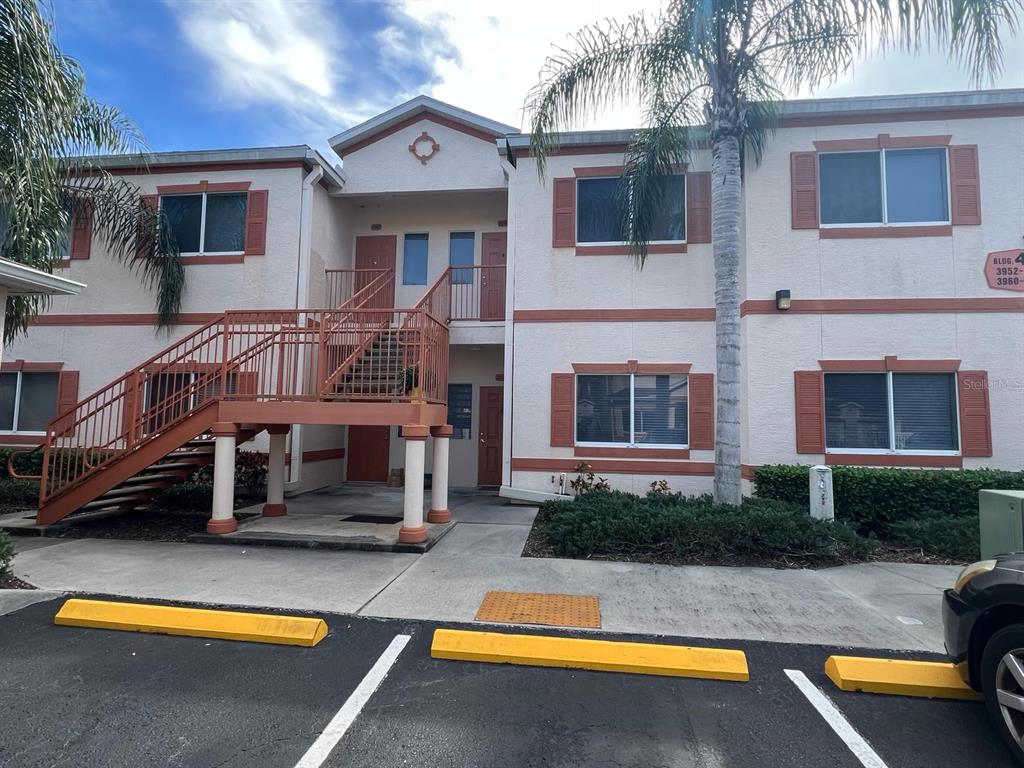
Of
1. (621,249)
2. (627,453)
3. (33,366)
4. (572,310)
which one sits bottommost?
(627,453)

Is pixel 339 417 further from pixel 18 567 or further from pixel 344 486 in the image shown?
pixel 344 486

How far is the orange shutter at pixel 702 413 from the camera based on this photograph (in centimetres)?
960

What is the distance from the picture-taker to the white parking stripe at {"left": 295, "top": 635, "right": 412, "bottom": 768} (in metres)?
2.83

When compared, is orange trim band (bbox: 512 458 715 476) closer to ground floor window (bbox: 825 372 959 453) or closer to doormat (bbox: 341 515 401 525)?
ground floor window (bbox: 825 372 959 453)

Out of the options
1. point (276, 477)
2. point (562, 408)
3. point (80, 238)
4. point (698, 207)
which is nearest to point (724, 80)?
point (698, 207)

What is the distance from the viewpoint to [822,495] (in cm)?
766

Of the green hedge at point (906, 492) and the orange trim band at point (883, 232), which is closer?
the green hedge at point (906, 492)

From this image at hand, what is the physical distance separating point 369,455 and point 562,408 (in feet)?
17.5

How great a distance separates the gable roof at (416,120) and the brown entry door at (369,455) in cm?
653

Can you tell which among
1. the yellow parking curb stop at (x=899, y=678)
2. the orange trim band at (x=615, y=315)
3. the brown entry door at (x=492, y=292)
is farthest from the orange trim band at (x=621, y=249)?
the yellow parking curb stop at (x=899, y=678)

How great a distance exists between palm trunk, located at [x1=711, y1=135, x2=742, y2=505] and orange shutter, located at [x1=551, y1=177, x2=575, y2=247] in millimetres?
2845

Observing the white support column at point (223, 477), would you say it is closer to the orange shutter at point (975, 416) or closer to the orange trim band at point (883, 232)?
the orange trim band at point (883, 232)

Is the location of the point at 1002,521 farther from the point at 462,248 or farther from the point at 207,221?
the point at 207,221

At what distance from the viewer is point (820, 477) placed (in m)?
7.69
